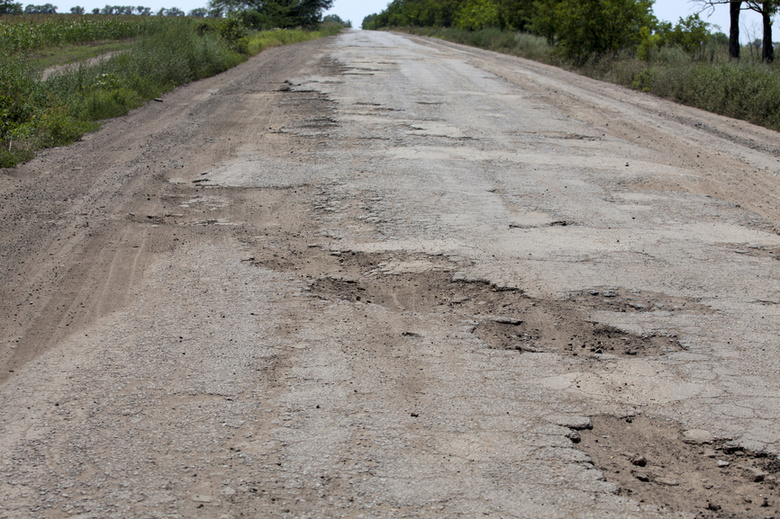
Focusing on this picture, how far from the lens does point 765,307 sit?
162 inches

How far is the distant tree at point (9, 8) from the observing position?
117 feet

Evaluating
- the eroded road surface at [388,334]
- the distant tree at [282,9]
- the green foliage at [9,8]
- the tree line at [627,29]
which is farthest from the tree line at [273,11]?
the eroded road surface at [388,334]

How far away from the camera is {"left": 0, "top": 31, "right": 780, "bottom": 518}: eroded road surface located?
2.53m

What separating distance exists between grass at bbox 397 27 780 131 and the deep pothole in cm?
873

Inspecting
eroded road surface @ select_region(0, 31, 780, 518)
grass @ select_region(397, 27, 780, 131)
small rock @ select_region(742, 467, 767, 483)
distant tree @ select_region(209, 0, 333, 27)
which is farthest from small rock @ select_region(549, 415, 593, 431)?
distant tree @ select_region(209, 0, 333, 27)

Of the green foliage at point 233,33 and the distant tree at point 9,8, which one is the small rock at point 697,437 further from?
the distant tree at point 9,8

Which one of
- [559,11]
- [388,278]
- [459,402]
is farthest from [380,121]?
[559,11]

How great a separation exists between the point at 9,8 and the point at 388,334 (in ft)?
136

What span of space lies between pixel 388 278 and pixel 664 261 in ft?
6.61

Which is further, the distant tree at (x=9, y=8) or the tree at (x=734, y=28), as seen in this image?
the distant tree at (x=9, y=8)

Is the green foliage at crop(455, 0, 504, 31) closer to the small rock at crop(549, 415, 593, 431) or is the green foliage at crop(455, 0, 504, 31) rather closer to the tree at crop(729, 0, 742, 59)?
the tree at crop(729, 0, 742, 59)

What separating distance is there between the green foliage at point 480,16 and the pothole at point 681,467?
Answer: 129ft

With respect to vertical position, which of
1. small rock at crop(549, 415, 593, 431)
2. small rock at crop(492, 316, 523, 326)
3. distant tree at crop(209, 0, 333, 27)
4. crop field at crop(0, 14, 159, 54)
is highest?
distant tree at crop(209, 0, 333, 27)

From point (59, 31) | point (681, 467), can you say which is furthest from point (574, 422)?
point (59, 31)
